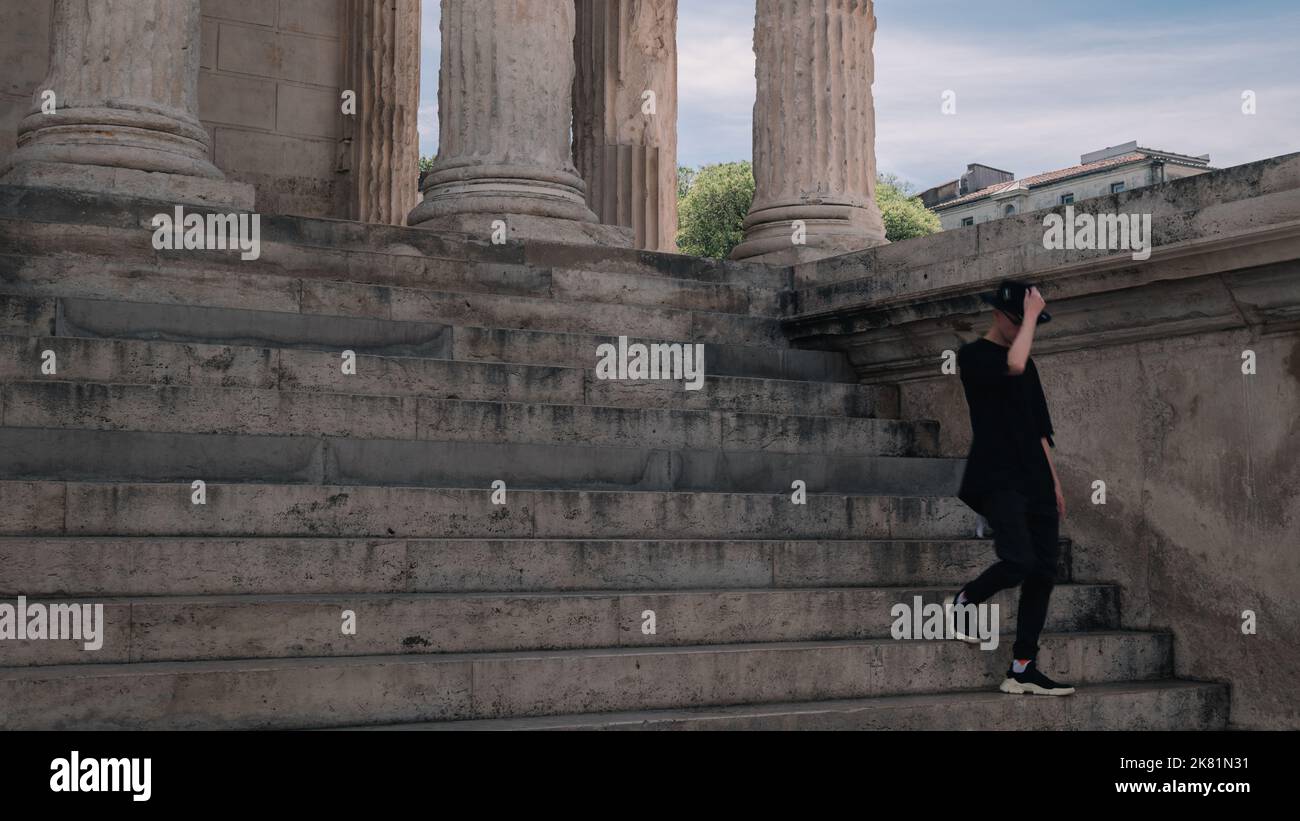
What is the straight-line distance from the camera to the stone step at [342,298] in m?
9.34

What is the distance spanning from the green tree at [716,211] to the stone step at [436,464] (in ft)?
176

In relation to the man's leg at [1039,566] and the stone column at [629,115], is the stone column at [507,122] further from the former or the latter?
the man's leg at [1039,566]

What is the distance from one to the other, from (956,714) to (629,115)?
1256 cm

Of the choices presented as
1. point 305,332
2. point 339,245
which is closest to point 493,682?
point 305,332

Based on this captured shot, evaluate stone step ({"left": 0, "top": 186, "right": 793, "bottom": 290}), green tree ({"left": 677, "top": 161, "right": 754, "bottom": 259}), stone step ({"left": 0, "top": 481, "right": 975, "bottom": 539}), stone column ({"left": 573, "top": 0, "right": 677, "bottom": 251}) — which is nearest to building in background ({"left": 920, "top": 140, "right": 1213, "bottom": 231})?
green tree ({"left": 677, "top": 161, "right": 754, "bottom": 259})

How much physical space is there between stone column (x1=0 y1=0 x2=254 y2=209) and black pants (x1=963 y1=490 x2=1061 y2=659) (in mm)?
6654

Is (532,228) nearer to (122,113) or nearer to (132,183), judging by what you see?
(132,183)

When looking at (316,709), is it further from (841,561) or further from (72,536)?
(841,561)

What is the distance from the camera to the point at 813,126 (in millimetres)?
14188

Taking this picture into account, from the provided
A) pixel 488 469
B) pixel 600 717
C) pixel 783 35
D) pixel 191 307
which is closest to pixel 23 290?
pixel 191 307
